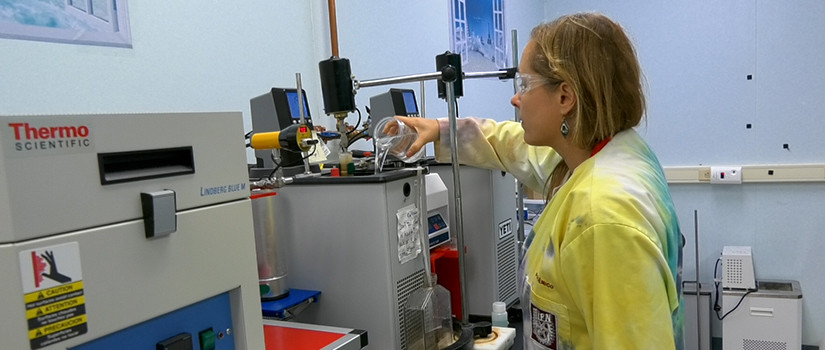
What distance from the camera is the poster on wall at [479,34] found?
10.5 ft

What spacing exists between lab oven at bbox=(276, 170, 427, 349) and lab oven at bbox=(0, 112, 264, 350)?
0.37 meters

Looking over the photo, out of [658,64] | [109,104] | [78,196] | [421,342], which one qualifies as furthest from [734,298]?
[78,196]

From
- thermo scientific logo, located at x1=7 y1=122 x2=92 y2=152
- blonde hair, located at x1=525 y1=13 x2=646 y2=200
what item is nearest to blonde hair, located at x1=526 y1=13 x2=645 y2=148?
blonde hair, located at x1=525 y1=13 x2=646 y2=200

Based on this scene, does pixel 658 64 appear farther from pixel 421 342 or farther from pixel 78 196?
pixel 78 196

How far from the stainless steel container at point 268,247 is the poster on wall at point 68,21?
63 cm

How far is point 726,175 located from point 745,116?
40 centimetres

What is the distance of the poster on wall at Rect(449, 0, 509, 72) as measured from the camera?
10.5 feet

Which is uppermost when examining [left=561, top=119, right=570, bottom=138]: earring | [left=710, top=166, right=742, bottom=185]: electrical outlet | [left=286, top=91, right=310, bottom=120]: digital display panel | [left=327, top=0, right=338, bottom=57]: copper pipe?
[left=327, top=0, right=338, bottom=57]: copper pipe

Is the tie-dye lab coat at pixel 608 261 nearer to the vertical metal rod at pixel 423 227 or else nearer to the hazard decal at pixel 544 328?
the hazard decal at pixel 544 328

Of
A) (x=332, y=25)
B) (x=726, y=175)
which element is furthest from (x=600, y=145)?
(x=726, y=175)

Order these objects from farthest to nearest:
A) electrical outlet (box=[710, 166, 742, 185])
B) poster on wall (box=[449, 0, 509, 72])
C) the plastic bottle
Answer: electrical outlet (box=[710, 166, 742, 185]), poster on wall (box=[449, 0, 509, 72]), the plastic bottle

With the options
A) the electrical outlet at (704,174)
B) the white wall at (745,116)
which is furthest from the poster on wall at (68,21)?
the electrical outlet at (704,174)

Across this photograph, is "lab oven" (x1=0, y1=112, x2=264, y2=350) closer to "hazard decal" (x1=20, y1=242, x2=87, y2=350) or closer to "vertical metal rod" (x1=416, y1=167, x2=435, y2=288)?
"hazard decal" (x1=20, y1=242, x2=87, y2=350)

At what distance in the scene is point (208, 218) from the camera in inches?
30.6
